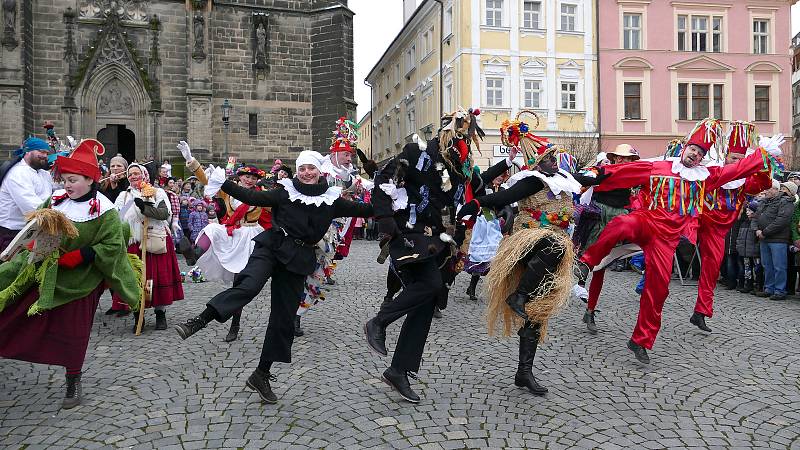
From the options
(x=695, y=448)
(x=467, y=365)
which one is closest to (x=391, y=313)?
(x=467, y=365)

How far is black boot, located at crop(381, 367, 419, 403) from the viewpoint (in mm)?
4887

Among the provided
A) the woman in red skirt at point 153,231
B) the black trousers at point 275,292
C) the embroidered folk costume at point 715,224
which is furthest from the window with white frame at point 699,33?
the black trousers at point 275,292

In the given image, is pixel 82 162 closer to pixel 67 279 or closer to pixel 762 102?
pixel 67 279

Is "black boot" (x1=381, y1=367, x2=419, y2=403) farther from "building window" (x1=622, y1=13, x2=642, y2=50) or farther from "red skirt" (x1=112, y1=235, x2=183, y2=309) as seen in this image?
"building window" (x1=622, y1=13, x2=642, y2=50)

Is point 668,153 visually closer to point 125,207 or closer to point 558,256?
point 558,256

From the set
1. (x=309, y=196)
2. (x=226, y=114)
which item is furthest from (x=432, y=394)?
(x=226, y=114)

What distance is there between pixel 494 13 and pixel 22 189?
90.5 ft

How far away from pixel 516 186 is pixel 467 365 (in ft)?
5.70

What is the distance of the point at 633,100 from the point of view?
32.4 metres

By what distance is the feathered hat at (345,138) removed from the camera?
9.22m

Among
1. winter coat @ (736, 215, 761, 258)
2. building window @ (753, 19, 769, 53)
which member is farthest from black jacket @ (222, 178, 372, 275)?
building window @ (753, 19, 769, 53)

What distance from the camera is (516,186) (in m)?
5.51

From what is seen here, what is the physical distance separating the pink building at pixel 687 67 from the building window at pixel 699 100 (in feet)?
0.17

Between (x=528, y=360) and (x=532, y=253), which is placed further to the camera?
(x=532, y=253)
